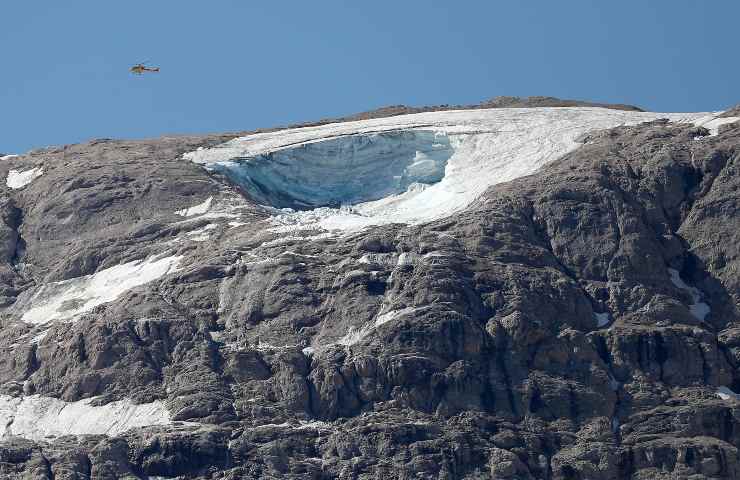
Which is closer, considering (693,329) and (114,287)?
(693,329)

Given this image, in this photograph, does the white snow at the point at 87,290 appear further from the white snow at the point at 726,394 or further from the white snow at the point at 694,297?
the white snow at the point at 726,394

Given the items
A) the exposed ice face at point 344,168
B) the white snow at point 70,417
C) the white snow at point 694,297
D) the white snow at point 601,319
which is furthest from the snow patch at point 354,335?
the exposed ice face at point 344,168

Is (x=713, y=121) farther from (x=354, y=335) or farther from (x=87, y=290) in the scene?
(x=87, y=290)

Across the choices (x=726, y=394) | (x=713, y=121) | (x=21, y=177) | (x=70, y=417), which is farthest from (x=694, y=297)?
(x=21, y=177)

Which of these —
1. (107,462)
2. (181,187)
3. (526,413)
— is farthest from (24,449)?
(181,187)

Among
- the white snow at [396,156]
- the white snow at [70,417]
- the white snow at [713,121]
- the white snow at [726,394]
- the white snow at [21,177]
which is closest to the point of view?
the white snow at [70,417]

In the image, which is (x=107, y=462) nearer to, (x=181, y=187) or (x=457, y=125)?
(x=181, y=187)

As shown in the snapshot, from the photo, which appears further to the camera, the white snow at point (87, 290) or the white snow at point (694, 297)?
the white snow at point (87, 290)
